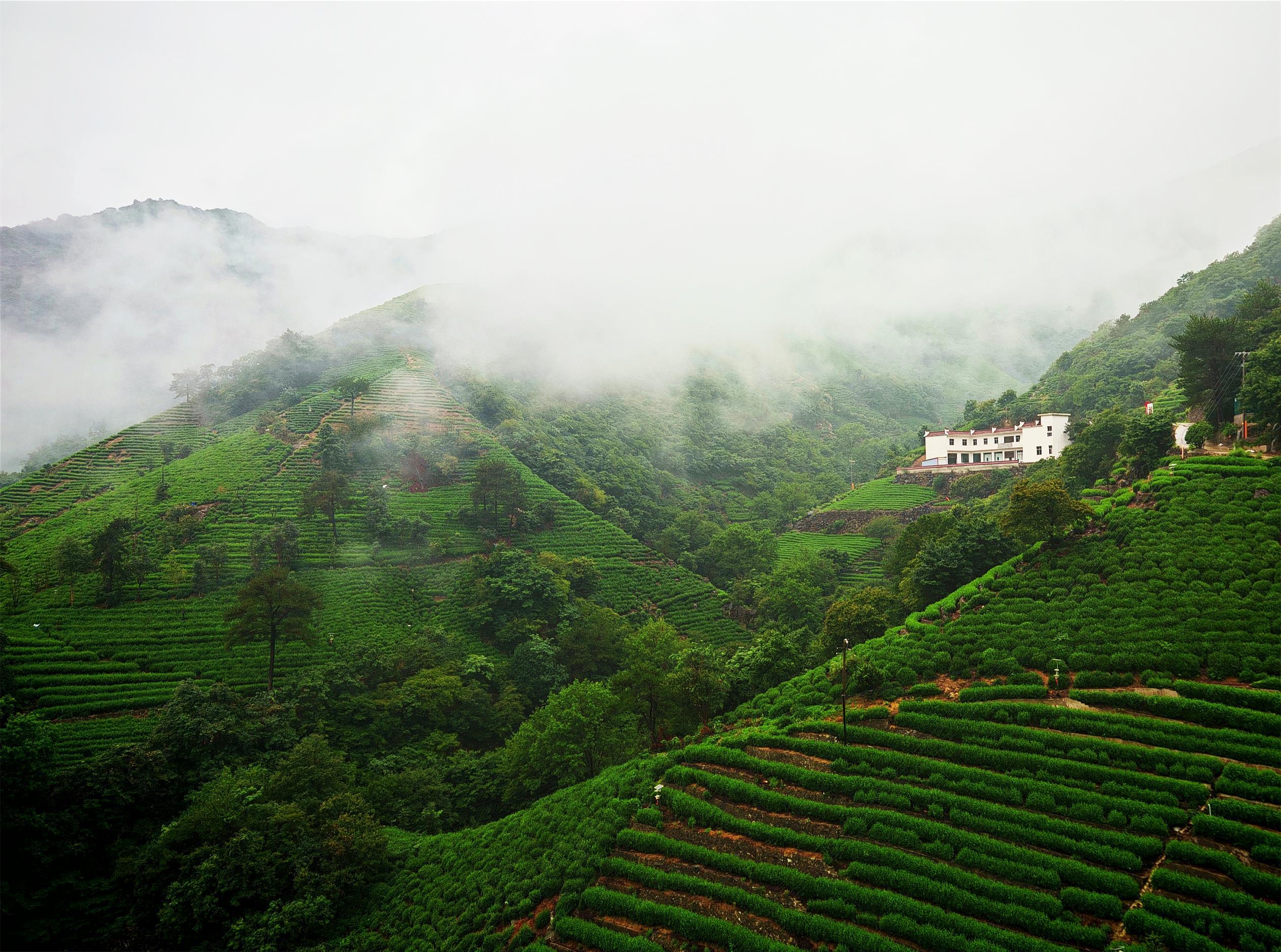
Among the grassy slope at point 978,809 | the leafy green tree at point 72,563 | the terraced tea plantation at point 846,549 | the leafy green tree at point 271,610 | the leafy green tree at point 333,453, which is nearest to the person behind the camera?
the grassy slope at point 978,809

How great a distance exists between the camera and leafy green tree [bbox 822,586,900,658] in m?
30.7

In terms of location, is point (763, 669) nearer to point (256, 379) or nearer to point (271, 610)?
point (271, 610)

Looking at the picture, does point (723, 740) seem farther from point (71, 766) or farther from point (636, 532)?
point (636, 532)

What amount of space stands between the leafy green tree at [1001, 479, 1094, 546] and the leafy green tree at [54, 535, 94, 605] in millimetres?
50555

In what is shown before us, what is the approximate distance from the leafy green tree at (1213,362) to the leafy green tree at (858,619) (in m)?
22.7

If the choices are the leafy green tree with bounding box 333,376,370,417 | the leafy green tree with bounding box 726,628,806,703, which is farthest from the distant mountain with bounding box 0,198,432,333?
the leafy green tree with bounding box 726,628,806,703

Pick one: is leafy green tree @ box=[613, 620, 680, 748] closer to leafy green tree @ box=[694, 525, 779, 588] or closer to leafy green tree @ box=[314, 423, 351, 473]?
leafy green tree @ box=[694, 525, 779, 588]

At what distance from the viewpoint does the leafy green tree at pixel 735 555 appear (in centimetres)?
5950

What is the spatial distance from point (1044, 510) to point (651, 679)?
19694 millimetres

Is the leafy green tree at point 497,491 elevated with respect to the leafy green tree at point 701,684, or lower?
elevated

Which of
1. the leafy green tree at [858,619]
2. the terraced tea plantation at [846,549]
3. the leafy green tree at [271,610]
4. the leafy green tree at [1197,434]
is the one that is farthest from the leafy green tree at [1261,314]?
the leafy green tree at [271,610]

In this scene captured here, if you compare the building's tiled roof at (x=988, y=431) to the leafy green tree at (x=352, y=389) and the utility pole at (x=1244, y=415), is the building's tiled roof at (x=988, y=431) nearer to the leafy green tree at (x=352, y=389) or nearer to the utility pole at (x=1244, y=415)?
the utility pole at (x=1244, y=415)

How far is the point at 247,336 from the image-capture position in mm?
115188

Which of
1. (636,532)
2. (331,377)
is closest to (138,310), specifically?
(331,377)
